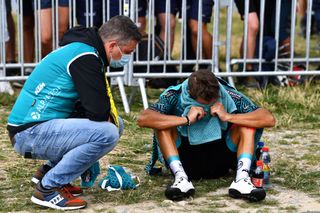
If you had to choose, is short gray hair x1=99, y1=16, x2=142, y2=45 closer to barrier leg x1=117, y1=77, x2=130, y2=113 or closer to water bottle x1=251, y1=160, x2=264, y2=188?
water bottle x1=251, y1=160, x2=264, y2=188

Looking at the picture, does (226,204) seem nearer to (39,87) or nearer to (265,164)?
(265,164)

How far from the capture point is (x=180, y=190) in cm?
564

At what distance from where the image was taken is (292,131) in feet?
25.6

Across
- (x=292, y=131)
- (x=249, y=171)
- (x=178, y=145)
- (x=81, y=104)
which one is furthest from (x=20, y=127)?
(x=292, y=131)

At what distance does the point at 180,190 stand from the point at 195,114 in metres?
0.51

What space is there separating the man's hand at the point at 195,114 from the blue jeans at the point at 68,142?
0.59 metres

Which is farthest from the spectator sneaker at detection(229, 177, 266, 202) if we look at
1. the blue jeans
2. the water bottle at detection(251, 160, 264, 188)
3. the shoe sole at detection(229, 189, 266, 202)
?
the blue jeans

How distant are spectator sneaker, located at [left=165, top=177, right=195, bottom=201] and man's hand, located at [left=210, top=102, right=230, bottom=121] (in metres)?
0.46

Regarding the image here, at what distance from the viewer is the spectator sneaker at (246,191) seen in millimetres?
5574

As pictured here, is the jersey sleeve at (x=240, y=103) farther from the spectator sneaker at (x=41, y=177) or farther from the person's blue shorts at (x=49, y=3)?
the person's blue shorts at (x=49, y=3)

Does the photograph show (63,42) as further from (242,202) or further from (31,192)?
(242,202)

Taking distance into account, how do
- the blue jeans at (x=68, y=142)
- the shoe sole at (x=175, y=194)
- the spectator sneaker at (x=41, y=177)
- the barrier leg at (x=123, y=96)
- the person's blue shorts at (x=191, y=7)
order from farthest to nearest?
1. the person's blue shorts at (x=191, y=7)
2. the barrier leg at (x=123, y=96)
3. the spectator sneaker at (x=41, y=177)
4. the shoe sole at (x=175, y=194)
5. the blue jeans at (x=68, y=142)

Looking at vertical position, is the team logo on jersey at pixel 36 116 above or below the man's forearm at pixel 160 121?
above

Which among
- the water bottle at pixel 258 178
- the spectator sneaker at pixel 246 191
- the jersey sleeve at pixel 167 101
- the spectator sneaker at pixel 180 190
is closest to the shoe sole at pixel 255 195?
the spectator sneaker at pixel 246 191
